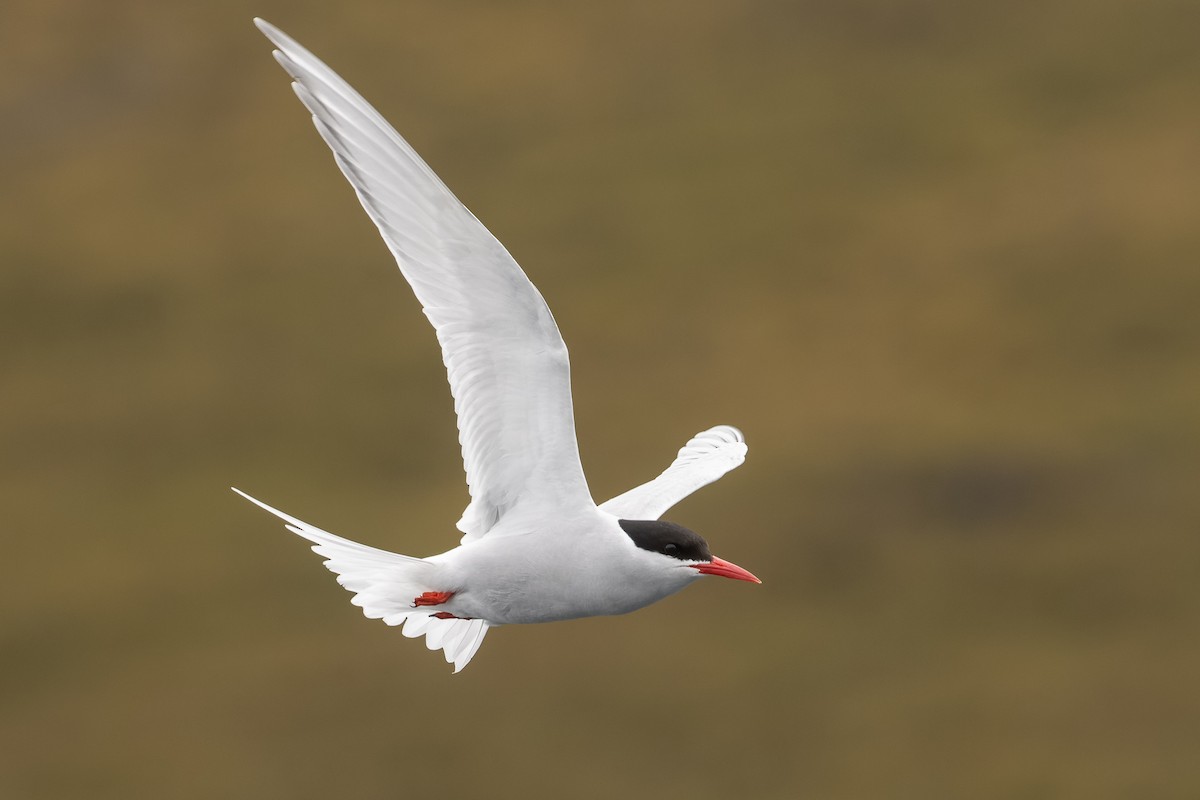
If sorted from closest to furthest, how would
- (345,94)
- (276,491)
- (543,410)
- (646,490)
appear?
(345,94) < (543,410) < (646,490) < (276,491)

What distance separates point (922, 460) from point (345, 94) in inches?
938

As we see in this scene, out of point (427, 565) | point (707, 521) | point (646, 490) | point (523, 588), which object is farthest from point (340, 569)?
point (707, 521)

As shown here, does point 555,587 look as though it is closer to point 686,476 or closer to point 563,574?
point 563,574

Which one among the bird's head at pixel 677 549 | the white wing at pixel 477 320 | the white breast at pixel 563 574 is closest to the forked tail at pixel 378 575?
the white breast at pixel 563 574

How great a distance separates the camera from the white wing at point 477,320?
19.6ft

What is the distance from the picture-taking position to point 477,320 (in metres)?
6.52

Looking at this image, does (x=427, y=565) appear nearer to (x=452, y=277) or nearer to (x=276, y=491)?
(x=452, y=277)

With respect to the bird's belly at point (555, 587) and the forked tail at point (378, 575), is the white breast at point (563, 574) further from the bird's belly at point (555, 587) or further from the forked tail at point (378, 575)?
the forked tail at point (378, 575)

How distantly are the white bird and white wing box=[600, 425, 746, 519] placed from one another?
739 mm

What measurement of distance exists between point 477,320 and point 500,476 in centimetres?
72

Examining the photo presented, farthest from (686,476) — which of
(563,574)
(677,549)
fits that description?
(563,574)

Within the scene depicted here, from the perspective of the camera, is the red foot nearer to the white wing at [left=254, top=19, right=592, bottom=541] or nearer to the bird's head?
the white wing at [left=254, top=19, right=592, bottom=541]

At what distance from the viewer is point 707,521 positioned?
25.2 metres

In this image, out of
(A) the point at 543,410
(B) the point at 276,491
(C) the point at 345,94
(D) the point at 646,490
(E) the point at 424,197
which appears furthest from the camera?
(B) the point at 276,491
